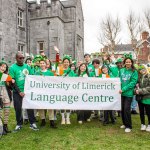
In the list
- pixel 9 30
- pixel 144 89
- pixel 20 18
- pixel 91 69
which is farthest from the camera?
pixel 20 18

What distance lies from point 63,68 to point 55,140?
275 cm

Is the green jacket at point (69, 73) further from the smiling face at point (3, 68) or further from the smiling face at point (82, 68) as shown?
the smiling face at point (3, 68)

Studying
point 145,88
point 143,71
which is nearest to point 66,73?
point 143,71

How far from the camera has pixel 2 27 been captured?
64.8 ft

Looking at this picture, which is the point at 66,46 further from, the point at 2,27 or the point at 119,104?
the point at 119,104

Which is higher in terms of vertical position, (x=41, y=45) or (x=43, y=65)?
(x=41, y=45)

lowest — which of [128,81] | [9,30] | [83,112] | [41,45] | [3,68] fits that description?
[83,112]

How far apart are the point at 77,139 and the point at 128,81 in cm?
215

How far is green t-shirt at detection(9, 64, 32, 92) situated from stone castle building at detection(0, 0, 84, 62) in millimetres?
13034

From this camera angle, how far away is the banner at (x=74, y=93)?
24.1 ft

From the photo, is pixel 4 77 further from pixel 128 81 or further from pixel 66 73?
pixel 128 81

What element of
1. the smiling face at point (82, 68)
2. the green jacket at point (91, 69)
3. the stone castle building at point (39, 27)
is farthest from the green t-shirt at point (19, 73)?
the stone castle building at point (39, 27)

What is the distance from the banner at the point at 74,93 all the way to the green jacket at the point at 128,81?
30 cm

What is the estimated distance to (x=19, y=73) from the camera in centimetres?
708
